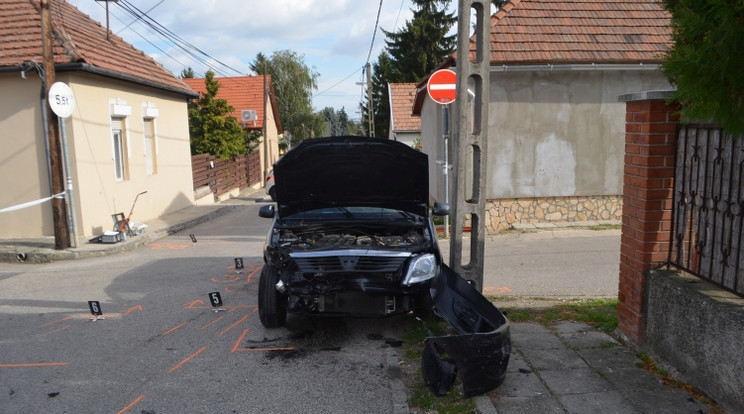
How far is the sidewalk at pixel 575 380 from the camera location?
12.5ft

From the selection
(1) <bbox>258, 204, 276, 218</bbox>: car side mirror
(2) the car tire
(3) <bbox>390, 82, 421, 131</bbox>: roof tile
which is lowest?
(2) the car tire

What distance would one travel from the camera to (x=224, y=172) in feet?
83.3

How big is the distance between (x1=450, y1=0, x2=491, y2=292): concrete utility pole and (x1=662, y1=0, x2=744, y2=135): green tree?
8.04 ft

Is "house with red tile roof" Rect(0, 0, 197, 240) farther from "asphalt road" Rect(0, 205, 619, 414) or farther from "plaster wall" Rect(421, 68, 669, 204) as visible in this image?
"plaster wall" Rect(421, 68, 669, 204)

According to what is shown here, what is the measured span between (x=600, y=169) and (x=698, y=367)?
895 cm

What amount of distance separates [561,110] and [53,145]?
1007 centimetres

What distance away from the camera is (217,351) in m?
5.29

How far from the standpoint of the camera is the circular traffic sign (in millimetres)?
10039

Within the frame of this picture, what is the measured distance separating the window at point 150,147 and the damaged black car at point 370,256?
10.6m

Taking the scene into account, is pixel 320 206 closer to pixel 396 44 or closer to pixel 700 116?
pixel 700 116

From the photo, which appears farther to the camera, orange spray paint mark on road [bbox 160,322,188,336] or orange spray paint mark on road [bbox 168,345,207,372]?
orange spray paint mark on road [bbox 160,322,188,336]

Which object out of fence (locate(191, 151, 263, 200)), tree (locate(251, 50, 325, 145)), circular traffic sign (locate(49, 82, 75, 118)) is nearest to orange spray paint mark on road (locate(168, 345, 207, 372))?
circular traffic sign (locate(49, 82, 75, 118))

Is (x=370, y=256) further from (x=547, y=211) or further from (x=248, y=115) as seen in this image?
(x=248, y=115)

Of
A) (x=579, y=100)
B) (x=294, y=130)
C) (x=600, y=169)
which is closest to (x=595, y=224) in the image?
(x=600, y=169)
